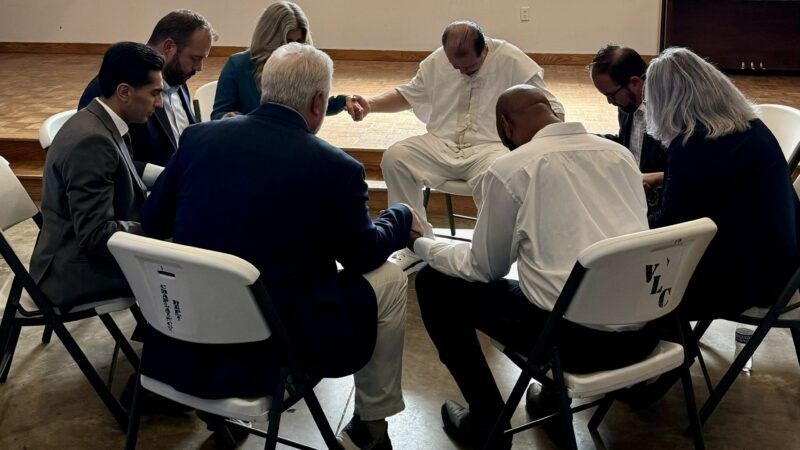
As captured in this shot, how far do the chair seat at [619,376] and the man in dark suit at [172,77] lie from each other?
78.2 inches

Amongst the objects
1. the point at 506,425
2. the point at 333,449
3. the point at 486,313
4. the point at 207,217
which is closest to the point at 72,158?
the point at 207,217

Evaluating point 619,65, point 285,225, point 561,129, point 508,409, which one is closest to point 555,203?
point 561,129

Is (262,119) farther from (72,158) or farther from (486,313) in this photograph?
(486,313)

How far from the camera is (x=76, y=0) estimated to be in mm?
→ 8242

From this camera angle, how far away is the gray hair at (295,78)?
2256 mm

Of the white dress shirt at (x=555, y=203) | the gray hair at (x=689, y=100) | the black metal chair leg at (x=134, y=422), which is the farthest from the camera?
the gray hair at (x=689, y=100)

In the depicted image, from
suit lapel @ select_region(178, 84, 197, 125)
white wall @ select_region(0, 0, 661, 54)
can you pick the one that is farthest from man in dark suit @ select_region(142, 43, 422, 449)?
white wall @ select_region(0, 0, 661, 54)

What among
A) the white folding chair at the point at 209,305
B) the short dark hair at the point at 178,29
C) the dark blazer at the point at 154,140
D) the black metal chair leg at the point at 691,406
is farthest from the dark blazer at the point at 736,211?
the short dark hair at the point at 178,29

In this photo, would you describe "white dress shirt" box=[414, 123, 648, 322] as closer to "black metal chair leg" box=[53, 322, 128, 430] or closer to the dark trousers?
the dark trousers

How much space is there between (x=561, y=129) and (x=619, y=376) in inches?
25.4

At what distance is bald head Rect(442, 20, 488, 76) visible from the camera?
3.80 m

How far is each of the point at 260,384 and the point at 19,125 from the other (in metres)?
4.28

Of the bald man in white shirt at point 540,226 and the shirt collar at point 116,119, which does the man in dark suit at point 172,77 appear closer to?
the shirt collar at point 116,119

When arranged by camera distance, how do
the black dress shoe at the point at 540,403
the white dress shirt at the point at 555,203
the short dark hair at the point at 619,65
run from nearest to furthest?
the white dress shirt at the point at 555,203
the black dress shoe at the point at 540,403
the short dark hair at the point at 619,65
